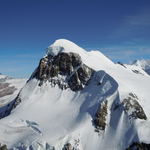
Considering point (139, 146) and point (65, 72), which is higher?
point (65, 72)

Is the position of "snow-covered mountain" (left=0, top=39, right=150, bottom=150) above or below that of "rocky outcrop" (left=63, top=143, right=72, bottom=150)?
above

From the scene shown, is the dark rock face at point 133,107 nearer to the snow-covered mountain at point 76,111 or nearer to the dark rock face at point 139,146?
the snow-covered mountain at point 76,111

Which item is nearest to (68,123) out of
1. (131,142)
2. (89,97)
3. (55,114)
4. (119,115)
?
(55,114)

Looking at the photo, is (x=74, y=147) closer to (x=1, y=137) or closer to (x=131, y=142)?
(x=131, y=142)

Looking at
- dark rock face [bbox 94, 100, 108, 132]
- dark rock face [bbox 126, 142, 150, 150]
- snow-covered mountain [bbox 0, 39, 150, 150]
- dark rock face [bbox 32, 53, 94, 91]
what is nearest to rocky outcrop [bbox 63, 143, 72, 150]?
snow-covered mountain [bbox 0, 39, 150, 150]

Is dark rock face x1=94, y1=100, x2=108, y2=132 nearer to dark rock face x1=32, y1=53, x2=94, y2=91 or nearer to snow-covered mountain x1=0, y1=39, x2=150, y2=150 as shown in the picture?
snow-covered mountain x1=0, y1=39, x2=150, y2=150

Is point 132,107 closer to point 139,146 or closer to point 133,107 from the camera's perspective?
point 133,107

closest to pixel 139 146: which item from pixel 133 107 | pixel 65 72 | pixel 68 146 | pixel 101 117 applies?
pixel 133 107
